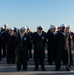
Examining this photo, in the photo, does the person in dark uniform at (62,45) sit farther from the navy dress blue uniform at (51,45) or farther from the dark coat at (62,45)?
the navy dress blue uniform at (51,45)

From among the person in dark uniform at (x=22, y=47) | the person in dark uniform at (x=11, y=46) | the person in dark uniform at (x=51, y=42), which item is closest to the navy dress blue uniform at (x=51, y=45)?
the person in dark uniform at (x=51, y=42)

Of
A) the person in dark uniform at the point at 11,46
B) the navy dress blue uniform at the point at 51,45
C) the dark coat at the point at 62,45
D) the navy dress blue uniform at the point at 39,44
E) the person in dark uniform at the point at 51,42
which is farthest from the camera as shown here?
the person in dark uniform at the point at 11,46

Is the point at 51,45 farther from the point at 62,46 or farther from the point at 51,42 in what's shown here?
the point at 62,46

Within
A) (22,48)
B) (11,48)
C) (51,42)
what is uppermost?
(51,42)

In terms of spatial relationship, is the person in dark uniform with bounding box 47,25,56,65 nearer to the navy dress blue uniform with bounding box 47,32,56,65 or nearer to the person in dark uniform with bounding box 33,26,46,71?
the navy dress blue uniform with bounding box 47,32,56,65

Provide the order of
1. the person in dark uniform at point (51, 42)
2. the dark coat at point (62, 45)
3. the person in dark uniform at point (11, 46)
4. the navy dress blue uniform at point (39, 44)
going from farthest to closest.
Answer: the person in dark uniform at point (11, 46)
the person in dark uniform at point (51, 42)
the navy dress blue uniform at point (39, 44)
the dark coat at point (62, 45)

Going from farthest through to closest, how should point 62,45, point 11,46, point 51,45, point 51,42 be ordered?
point 11,46
point 51,45
point 51,42
point 62,45

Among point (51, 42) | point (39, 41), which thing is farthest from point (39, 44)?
point (51, 42)

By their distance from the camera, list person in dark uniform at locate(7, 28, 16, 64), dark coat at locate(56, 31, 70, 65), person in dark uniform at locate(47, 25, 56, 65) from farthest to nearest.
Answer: person in dark uniform at locate(7, 28, 16, 64)
person in dark uniform at locate(47, 25, 56, 65)
dark coat at locate(56, 31, 70, 65)

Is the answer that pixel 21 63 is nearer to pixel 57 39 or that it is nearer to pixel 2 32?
pixel 57 39

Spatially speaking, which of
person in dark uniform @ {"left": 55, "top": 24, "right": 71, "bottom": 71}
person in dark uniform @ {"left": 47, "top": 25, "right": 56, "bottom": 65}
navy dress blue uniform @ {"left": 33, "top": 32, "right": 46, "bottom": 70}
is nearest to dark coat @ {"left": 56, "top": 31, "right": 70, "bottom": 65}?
person in dark uniform @ {"left": 55, "top": 24, "right": 71, "bottom": 71}

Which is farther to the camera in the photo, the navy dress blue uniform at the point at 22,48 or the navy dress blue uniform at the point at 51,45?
the navy dress blue uniform at the point at 51,45

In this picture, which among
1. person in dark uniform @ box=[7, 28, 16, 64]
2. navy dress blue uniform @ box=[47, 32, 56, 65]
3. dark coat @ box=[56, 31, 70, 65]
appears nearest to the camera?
dark coat @ box=[56, 31, 70, 65]

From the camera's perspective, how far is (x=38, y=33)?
44.7ft
